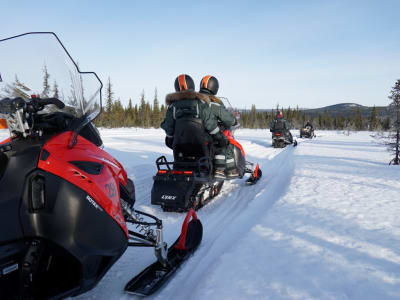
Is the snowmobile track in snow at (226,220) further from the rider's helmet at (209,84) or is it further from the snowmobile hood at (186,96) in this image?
the rider's helmet at (209,84)

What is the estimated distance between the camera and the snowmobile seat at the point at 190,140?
4223 mm

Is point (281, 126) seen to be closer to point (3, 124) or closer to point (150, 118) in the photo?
point (3, 124)

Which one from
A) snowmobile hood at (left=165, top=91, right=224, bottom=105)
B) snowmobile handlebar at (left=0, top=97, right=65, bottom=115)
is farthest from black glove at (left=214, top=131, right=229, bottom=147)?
snowmobile handlebar at (left=0, top=97, right=65, bottom=115)

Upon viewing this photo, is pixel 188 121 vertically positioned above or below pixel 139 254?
above

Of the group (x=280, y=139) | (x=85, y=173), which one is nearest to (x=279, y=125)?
(x=280, y=139)

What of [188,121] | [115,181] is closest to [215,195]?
[188,121]

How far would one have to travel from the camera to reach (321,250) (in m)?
2.59

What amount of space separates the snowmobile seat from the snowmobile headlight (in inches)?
112

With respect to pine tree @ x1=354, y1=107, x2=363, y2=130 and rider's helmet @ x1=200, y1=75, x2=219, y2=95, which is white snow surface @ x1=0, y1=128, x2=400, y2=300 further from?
pine tree @ x1=354, y1=107, x2=363, y2=130

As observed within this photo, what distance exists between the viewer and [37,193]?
4.92 ft

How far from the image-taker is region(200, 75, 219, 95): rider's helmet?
15.8 ft

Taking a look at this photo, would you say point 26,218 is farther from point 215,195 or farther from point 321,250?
point 215,195

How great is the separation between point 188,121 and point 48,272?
2889mm

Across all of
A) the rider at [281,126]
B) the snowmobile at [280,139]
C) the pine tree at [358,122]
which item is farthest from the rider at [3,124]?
the pine tree at [358,122]
